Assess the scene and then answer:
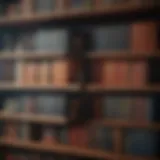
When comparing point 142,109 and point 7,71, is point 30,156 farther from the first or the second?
point 142,109

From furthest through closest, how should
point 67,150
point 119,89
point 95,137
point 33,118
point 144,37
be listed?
point 33,118 → point 67,150 → point 95,137 → point 119,89 → point 144,37

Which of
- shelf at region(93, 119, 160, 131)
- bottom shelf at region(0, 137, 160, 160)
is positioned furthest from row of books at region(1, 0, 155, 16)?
bottom shelf at region(0, 137, 160, 160)

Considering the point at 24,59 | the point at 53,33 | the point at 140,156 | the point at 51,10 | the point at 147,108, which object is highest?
the point at 51,10

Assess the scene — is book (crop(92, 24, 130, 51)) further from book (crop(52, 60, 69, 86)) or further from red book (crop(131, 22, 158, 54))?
book (crop(52, 60, 69, 86))

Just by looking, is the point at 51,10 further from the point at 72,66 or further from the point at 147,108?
the point at 147,108

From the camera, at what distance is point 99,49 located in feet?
8.25

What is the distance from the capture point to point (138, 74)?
7.67 ft

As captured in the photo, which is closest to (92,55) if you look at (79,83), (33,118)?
(79,83)

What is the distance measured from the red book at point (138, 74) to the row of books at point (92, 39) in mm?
89

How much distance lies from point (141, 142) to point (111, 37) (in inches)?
30.1

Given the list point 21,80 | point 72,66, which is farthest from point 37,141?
point 72,66

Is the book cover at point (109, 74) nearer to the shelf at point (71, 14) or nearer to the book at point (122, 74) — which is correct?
the book at point (122, 74)

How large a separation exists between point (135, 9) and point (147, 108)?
672mm

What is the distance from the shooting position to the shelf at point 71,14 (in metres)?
2.30
